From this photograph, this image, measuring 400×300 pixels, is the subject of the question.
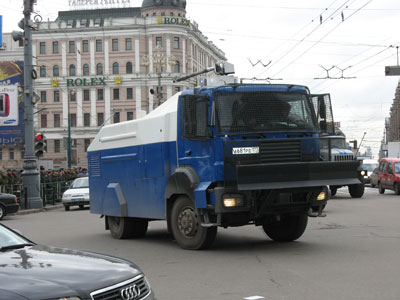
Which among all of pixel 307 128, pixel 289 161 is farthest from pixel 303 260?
pixel 307 128

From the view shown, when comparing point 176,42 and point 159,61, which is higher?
point 176,42

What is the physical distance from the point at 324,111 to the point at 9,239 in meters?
7.08

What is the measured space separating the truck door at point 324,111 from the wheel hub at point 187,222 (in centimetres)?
280

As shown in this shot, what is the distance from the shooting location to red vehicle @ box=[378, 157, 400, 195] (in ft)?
106

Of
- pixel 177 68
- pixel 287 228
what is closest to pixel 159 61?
pixel 177 68

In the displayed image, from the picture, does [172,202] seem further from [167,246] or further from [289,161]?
[289,161]

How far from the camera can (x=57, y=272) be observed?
502cm

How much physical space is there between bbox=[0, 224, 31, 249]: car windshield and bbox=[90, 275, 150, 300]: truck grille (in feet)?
5.12

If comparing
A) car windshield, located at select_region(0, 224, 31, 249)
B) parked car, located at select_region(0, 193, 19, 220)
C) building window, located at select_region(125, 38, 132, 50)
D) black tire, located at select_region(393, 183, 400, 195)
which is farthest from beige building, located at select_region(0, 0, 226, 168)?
car windshield, located at select_region(0, 224, 31, 249)

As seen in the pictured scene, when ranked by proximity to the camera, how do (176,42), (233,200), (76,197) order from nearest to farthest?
1. (233,200)
2. (76,197)
3. (176,42)

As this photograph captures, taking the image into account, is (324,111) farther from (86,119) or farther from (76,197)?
(86,119)

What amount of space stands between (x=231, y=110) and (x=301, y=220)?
9.02 feet

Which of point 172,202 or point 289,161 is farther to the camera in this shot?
point 172,202

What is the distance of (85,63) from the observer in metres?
99.1
